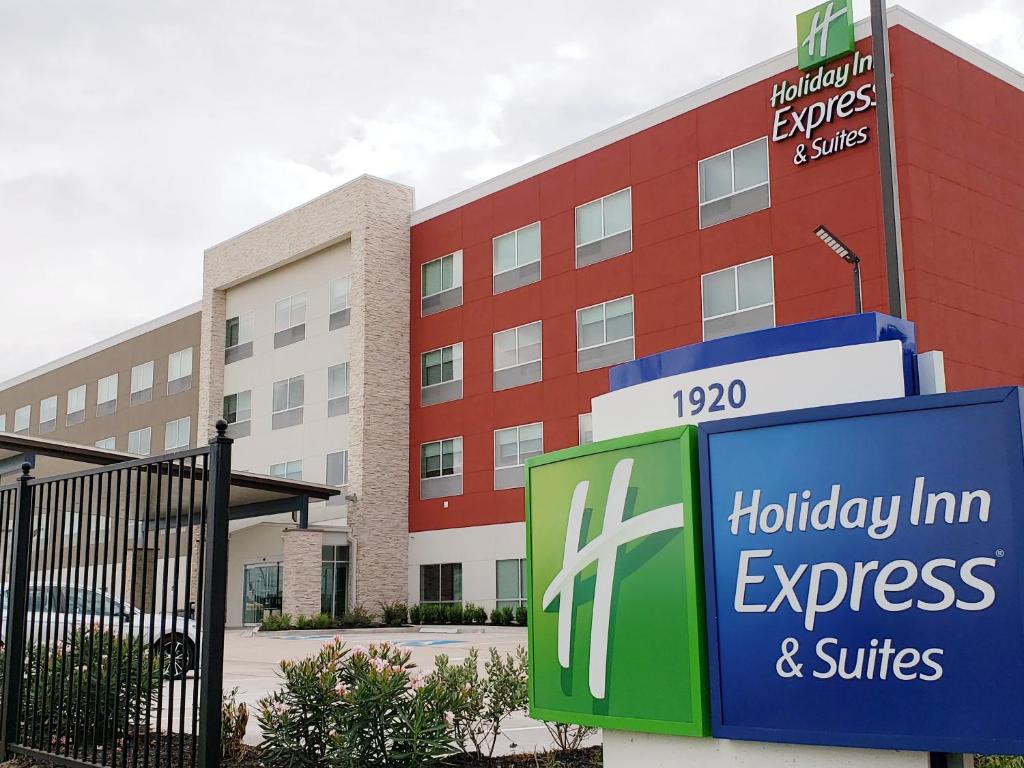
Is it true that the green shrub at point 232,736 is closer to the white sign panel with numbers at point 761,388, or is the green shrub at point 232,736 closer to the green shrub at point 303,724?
the green shrub at point 303,724

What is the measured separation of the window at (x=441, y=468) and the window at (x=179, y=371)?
1708 cm

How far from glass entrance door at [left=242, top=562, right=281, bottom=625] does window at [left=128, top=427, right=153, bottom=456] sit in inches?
527

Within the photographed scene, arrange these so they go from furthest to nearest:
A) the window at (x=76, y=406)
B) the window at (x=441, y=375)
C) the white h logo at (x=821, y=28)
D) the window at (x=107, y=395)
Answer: the window at (x=76, y=406)
the window at (x=107, y=395)
the window at (x=441, y=375)
the white h logo at (x=821, y=28)

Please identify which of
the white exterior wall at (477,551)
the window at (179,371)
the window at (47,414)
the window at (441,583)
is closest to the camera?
the white exterior wall at (477,551)

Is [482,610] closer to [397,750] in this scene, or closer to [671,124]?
[671,124]

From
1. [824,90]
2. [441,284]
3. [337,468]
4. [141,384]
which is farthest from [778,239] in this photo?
[141,384]

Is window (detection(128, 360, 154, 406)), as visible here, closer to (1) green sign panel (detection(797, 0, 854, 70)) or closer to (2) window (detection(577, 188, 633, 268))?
(2) window (detection(577, 188, 633, 268))

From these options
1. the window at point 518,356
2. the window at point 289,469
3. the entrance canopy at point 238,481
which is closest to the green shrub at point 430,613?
the entrance canopy at point 238,481

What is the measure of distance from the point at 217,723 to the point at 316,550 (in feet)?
113

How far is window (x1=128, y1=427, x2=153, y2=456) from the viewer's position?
57.1 meters

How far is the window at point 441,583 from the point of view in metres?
40.4

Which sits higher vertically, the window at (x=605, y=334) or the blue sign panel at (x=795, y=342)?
the window at (x=605, y=334)

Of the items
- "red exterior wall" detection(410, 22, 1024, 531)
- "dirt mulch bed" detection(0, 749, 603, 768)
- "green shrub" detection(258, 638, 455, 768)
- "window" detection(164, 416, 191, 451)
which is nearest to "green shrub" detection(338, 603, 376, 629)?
"red exterior wall" detection(410, 22, 1024, 531)

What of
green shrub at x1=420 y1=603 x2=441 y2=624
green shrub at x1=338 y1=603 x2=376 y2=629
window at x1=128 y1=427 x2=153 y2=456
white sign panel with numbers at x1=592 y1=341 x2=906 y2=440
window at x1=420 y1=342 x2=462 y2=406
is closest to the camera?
white sign panel with numbers at x1=592 y1=341 x2=906 y2=440
